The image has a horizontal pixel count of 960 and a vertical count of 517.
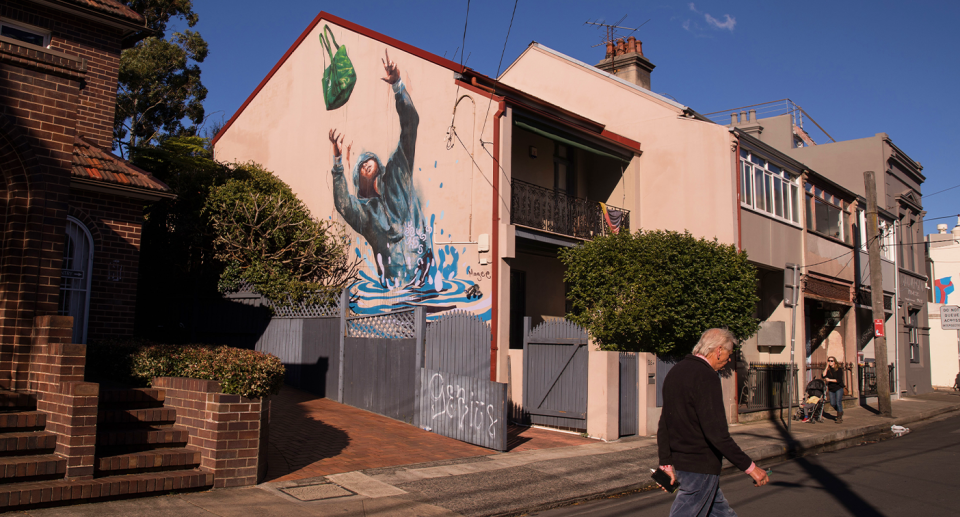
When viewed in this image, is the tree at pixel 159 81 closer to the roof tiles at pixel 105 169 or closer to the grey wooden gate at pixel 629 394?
the roof tiles at pixel 105 169

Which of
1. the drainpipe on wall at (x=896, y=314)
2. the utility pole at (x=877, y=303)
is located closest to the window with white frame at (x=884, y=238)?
the drainpipe on wall at (x=896, y=314)

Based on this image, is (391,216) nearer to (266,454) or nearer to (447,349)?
(447,349)

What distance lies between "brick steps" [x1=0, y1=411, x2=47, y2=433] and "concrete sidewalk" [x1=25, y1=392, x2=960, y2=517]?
0.93 m

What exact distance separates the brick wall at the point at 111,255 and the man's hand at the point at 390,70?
650 cm

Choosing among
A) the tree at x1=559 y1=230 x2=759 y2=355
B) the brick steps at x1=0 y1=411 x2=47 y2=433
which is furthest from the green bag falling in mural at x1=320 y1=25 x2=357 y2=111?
the brick steps at x1=0 y1=411 x2=47 y2=433

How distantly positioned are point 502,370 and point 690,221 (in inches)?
273

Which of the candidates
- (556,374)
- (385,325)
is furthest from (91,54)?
(556,374)

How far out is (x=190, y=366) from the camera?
7535 millimetres

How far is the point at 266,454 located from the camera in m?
7.52

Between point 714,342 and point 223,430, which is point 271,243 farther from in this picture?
point 714,342

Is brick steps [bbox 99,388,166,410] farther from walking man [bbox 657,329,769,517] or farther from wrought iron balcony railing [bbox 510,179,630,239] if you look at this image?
wrought iron balcony railing [bbox 510,179,630,239]

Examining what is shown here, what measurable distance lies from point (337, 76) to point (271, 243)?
456cm

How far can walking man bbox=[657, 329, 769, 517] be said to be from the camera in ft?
13.9

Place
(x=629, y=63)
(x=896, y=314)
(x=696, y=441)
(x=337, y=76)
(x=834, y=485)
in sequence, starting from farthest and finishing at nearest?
(x=896, y=314) < (x=629, y=63) < (x=337, y=76) < (x=834, y=485) < (x=696, y=441)
